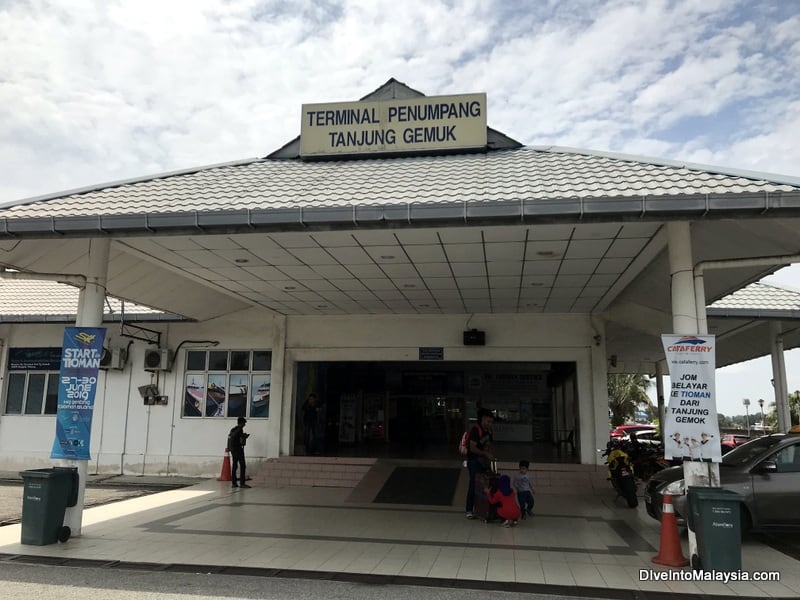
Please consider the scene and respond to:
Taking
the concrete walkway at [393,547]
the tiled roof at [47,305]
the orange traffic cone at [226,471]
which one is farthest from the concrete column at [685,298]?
the tiled roof at [47,305]

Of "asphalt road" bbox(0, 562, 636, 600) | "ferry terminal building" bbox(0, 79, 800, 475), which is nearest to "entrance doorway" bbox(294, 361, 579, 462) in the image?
"ferry terminal building" bbox(0, 79, 800, 475)

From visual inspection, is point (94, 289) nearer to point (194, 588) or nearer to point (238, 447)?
point (194, 588)

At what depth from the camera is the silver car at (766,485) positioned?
24.6ft

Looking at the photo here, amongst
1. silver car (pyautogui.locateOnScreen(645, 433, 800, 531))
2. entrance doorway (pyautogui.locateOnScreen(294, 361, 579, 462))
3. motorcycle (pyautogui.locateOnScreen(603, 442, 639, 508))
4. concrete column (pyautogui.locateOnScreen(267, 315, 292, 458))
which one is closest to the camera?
silver car (pyautogui.locateOnScreen(645, 433, 800, 531))

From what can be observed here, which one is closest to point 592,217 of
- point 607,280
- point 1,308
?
point 607,280

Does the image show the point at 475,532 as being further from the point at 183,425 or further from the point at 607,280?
the point at 183,425

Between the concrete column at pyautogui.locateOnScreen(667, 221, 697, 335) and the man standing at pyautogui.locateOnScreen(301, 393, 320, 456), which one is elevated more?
the concrete column at pyautogui.locateOnScreen(667, 221, 697, 335)

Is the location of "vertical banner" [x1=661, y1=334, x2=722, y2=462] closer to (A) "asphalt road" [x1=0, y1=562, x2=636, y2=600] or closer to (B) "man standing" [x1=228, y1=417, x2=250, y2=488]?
(A) "asphalt road" [x1=0, y1=562, x2=636, y2=600]

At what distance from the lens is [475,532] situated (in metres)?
8.17

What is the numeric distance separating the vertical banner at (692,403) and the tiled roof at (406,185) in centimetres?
174

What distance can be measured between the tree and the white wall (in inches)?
1060

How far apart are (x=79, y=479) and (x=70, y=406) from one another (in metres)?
0.94

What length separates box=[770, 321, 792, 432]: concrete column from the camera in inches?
541

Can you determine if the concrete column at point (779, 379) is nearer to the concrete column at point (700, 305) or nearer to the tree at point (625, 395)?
the concrete column at point (700, 305)
